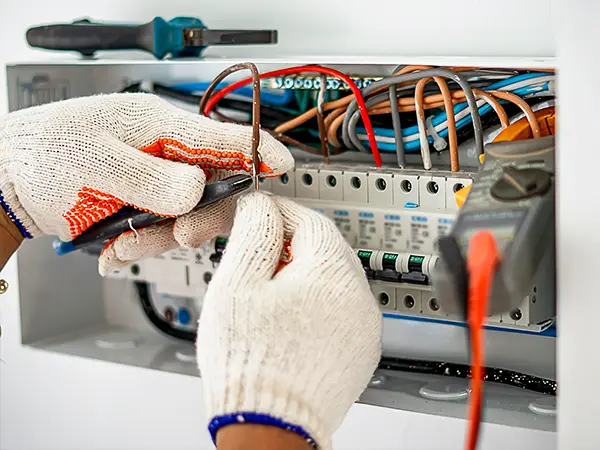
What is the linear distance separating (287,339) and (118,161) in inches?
12.2

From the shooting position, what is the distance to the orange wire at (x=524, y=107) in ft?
2.69

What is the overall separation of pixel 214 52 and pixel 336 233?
0.46m

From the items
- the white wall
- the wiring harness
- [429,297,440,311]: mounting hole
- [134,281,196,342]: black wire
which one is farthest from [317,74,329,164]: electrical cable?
[134,281,196,342]: black wire

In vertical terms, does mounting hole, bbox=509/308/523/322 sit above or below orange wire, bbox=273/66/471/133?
below

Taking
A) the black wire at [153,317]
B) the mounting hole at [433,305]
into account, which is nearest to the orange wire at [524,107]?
the mounting hole at [433,305]

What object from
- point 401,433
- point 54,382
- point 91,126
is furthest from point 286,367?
point 54,382

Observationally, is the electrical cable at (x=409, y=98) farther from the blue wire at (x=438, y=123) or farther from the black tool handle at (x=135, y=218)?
the black tool handle at (x=135, y=218)

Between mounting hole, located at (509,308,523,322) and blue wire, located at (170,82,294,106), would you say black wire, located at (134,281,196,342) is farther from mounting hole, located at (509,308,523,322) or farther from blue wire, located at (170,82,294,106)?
mounting hole, located at (509,308,523,322)

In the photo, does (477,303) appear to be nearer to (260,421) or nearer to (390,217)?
(260,421)

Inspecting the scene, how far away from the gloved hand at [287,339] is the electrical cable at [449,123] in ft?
0.66

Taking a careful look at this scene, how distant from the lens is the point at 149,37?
1062 millimetres

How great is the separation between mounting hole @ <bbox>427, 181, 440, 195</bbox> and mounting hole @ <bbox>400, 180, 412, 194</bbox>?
23mm

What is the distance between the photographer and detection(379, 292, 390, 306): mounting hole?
92 cm

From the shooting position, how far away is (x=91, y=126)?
2.88ft
